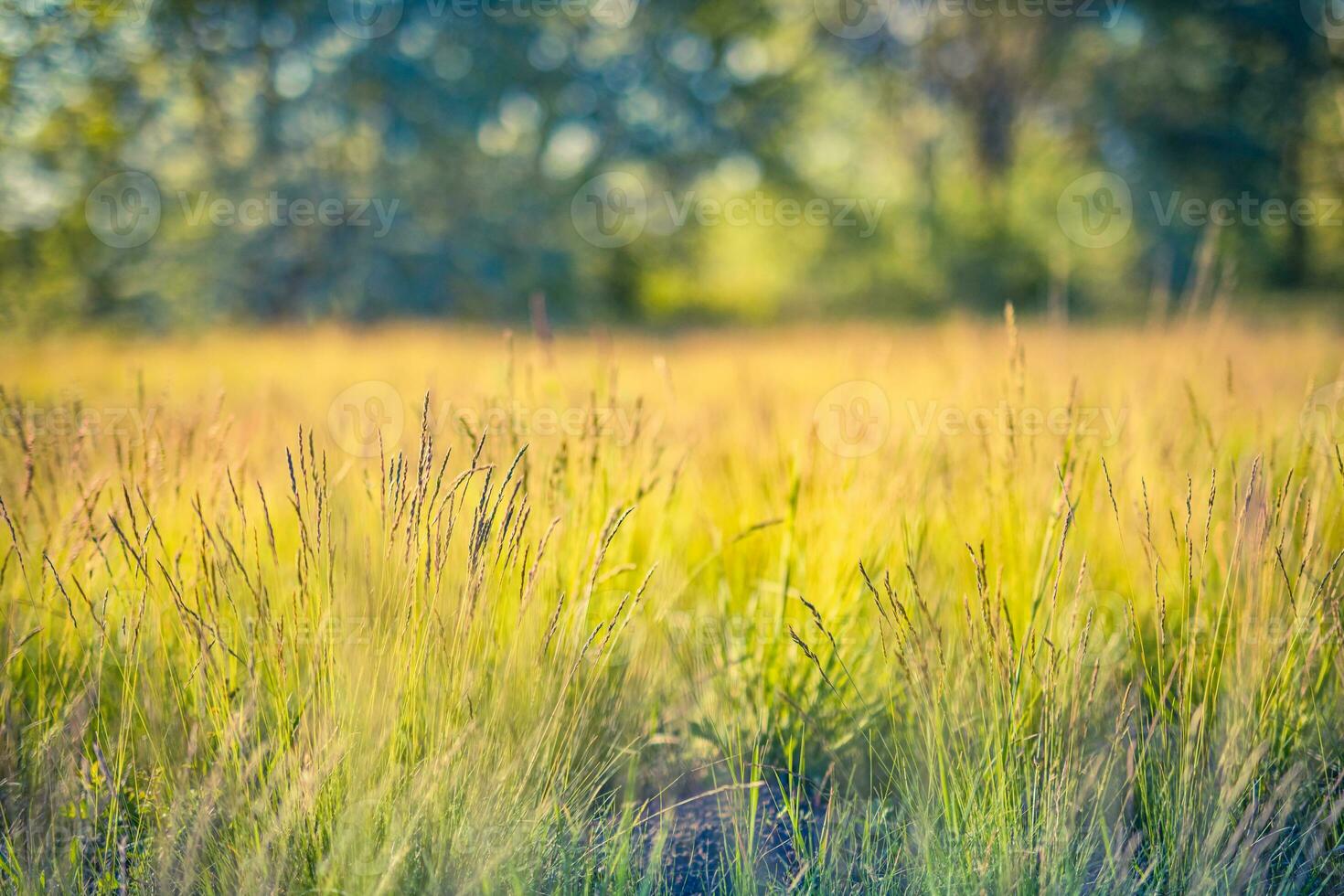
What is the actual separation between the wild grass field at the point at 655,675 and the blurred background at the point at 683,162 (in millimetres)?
7993

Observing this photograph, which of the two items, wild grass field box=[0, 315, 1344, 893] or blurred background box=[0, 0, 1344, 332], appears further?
blurred background box=[0, 0, 1344, 332]

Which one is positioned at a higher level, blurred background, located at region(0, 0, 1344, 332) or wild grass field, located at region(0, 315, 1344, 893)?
blurred background, located at region(0, 0, 1344, 332)

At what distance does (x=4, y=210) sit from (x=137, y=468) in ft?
17.9

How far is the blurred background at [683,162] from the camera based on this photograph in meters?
11.5

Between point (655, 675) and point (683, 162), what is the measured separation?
14.5 m

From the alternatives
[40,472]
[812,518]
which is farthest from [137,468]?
[812,518]

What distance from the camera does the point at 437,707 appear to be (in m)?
1.53

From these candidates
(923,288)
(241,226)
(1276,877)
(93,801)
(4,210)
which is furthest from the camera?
(923,288)

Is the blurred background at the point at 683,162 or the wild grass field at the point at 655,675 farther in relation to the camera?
the blurred background at the point at 683,162

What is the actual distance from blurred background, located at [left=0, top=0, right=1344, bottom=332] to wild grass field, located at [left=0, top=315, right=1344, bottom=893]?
7.99 meters

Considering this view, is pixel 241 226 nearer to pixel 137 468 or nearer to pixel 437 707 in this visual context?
pixel 137 468

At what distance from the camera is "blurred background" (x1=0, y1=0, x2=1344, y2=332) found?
37.8 ft

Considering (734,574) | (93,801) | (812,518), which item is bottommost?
(93,801)

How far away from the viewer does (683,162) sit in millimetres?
15359
